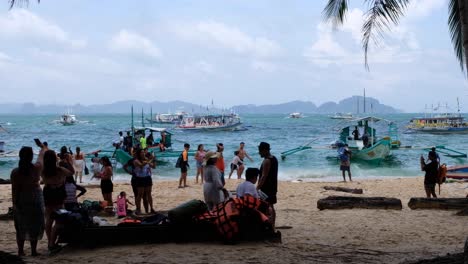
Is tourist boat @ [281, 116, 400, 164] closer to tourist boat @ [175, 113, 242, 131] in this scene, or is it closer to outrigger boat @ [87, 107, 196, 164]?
outrigger boat @ [87, 107, 196, 164]

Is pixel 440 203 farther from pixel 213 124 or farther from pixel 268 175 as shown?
pixel 213 124

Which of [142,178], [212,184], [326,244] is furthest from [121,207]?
[326,244]

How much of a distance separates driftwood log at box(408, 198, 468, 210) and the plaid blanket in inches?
201

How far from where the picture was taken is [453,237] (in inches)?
334

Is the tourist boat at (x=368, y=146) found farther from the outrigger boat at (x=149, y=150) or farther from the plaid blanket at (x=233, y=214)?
the plaid blanket at (x=233, y=214)

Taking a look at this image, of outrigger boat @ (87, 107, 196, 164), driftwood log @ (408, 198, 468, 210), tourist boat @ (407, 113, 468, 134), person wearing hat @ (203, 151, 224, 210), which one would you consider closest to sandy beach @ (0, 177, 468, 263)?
driftwood log @ (408, 198, 468, 210)

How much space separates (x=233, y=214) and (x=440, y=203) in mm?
5536

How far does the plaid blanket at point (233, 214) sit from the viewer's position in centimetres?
739

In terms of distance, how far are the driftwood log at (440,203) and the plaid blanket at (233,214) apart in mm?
5096

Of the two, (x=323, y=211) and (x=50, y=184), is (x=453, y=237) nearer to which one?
(x=323, y=211)

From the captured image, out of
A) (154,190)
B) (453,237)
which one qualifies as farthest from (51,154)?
(154,190)

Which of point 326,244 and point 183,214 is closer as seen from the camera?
point 183,214

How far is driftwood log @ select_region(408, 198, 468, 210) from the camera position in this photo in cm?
1098

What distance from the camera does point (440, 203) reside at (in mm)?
11242
